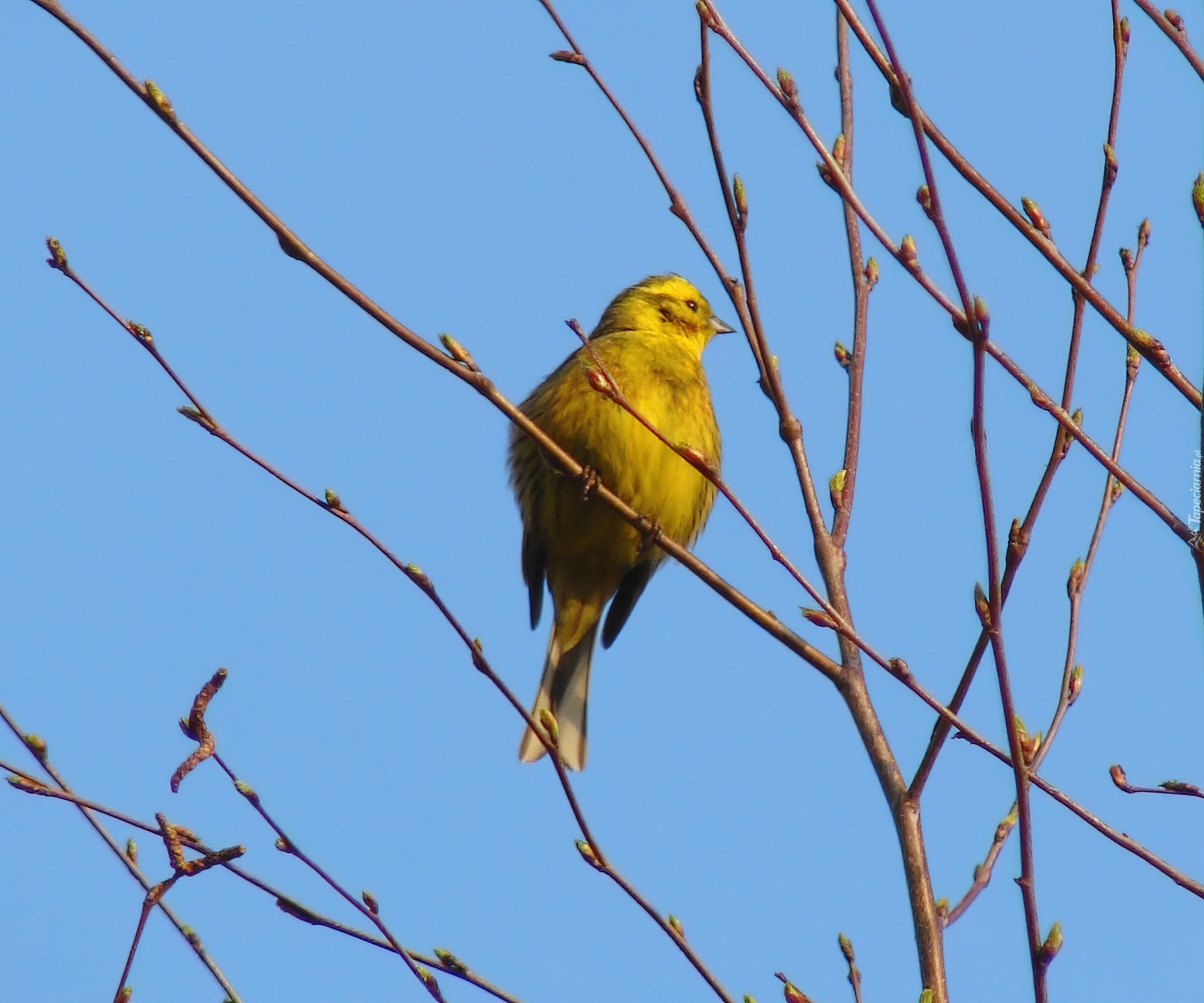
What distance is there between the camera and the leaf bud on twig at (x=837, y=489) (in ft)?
11.9

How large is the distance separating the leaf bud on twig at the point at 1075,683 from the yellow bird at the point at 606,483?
2.12 metres

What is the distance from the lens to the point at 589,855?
2998mm

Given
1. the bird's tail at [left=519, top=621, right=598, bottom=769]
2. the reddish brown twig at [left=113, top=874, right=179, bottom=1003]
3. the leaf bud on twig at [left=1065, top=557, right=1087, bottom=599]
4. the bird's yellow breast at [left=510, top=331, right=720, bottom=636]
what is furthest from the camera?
A: the bird's tail at [left=519, top=621, right=598, bottom=769]

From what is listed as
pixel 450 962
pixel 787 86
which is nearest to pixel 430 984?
pixel 450 962

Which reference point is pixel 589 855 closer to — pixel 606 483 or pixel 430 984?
pixel 430 984

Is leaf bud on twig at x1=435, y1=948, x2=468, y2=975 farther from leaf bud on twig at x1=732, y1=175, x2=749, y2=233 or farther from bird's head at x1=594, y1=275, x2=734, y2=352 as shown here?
bird's head at x1=594, y1=275, x2=734, y2=352

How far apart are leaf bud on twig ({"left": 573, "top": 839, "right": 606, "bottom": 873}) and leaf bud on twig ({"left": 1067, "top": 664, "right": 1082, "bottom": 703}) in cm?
121

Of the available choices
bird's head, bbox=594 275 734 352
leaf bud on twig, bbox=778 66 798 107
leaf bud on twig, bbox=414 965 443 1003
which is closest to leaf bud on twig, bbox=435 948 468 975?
leaf bud on twig, bbox=414 965 443 1003

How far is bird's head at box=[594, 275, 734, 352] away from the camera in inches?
252

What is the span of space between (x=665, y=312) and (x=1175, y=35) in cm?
392

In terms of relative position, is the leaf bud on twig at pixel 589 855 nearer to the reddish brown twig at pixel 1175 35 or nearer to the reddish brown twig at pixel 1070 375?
the reddish brown twig at pixel 1070 375

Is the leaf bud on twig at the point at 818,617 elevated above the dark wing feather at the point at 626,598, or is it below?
below

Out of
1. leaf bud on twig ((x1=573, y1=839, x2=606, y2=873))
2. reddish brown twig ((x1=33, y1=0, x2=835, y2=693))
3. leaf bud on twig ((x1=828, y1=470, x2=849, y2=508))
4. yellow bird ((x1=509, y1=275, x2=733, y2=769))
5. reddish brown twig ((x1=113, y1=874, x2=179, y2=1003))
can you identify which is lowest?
reddish brown twig ((x1=113, y1=874, x2=179, y2=1003))

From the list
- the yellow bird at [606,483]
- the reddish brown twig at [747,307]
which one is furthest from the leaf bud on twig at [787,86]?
the yellow bird at [606,483]
